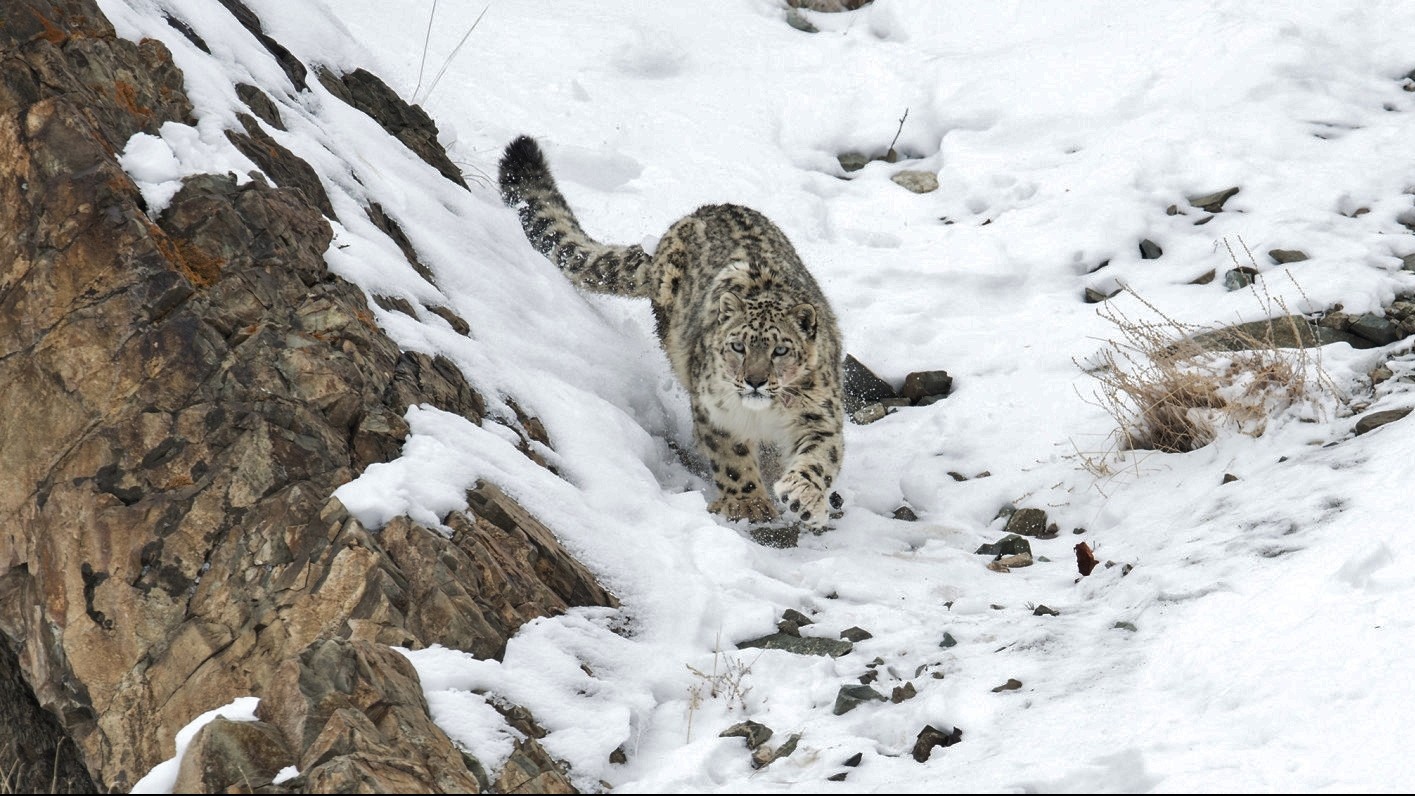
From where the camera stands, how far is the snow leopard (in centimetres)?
749

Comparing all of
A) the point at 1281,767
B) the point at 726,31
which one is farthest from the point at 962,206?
the point at 1281,767

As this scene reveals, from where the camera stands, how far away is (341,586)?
4.38 metres

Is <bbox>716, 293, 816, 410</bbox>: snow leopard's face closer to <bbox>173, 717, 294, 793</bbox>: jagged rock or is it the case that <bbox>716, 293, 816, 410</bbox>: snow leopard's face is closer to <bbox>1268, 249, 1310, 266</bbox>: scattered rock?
<bbox>1268, 249, 1310, 266</bbox>: scattered rock

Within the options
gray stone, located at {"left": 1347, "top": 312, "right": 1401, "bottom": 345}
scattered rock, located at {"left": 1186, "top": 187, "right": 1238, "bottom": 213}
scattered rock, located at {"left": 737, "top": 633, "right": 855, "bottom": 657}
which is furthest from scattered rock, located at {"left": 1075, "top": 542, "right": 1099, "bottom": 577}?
scattered rock, located at {"left": 1186, "top": 187, "right": 1238, "bottom": 213}

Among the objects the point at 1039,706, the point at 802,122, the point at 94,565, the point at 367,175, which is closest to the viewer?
the point at 1039,706

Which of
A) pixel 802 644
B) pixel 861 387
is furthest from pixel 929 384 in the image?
pixel 802 644

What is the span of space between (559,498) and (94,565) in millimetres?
1937

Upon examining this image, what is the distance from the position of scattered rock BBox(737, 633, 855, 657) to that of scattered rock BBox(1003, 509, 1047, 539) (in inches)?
79.8

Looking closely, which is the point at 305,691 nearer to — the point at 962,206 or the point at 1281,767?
the point at 1281,767

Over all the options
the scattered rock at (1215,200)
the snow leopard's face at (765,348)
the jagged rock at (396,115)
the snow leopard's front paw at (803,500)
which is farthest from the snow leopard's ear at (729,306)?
the scattered rock at (1215,200)

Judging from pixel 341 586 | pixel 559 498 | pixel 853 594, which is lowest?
pixel 853 594

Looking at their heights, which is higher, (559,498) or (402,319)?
(402,319)

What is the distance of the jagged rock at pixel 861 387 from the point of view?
29.2 ft

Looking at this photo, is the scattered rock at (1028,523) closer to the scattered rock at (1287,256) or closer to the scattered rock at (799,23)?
the scattered rock at (1287,256)
